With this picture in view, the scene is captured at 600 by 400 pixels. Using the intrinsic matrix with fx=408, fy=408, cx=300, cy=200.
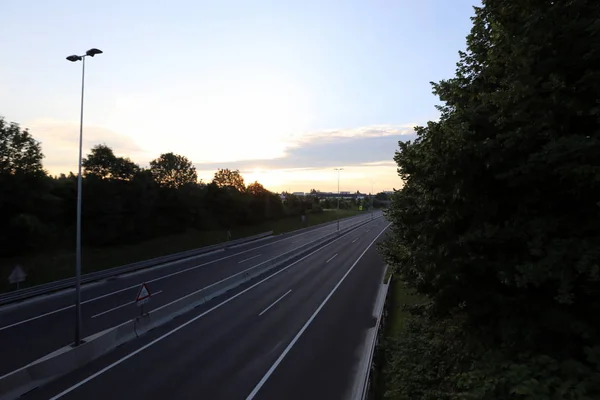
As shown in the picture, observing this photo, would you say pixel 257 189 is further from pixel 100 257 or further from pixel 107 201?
pixel 100 257

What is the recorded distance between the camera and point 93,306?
21594 millimetres

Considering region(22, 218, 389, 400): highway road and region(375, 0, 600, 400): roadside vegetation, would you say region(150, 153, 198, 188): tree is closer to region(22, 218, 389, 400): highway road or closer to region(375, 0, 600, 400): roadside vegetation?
region(22, 218, 389, 400): highway road

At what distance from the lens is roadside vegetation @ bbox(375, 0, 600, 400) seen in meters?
5.02

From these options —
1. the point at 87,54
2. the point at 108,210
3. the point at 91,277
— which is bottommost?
the point at 91,277

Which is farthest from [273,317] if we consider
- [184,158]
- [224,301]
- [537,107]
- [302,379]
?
[184,158]

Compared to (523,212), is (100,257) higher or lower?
lower

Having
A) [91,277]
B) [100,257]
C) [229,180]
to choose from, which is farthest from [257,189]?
[91,277]

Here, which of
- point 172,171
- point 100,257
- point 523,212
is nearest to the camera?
point 523,212

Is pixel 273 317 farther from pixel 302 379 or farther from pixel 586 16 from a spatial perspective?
pixel 586 16

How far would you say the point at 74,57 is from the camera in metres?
15.3

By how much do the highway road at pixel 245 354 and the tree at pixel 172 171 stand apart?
1298 inches

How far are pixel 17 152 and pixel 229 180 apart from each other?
119 ft

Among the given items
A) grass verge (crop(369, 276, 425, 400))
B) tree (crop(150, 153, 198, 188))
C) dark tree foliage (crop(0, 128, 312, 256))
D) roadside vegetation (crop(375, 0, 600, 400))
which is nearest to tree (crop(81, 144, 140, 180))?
dark tree foliage (crop(0, 128, 312, 256))

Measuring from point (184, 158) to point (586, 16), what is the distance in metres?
58.6
